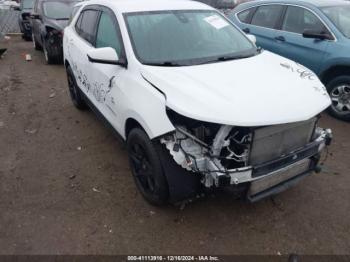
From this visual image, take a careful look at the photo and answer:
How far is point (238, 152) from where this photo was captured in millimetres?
2578

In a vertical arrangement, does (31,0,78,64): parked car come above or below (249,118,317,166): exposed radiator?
below

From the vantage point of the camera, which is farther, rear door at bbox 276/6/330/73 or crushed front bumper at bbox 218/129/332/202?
rear door at bbox 276/6/330/73

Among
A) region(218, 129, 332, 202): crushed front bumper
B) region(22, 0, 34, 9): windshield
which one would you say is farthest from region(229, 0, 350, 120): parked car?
region(22, 0, 34, 9): windshield

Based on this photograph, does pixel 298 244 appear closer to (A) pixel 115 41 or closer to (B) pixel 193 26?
(B) pixel 193 26

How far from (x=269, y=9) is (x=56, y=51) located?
17.6 feet

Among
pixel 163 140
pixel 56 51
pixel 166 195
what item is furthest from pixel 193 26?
pixel 56 51

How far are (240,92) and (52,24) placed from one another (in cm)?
704

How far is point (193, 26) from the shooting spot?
3.56 metres

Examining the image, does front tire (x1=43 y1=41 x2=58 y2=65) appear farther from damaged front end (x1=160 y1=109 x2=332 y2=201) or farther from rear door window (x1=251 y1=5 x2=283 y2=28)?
damaged front end (x1=160 y1=109 x2=332 y2=201)

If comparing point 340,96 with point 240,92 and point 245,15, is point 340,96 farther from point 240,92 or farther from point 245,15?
point 240,92

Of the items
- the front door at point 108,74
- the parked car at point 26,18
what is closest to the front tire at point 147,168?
the front door at point 108,74

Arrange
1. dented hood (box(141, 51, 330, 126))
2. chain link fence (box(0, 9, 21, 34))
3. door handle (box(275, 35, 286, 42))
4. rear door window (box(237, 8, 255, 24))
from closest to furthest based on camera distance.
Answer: dented hood (box(141, 51, 330, 126))
door handle (box(275, 35, 286, 42))
rear door window (box(237, 8, 255, 24))
chain link fence (box(0, 9, 21, 34))

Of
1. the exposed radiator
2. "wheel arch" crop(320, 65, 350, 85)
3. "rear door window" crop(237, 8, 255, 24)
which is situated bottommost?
"wheel arch" crop(320, 65, 350, 85)

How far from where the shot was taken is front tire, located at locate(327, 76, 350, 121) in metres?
4.89
